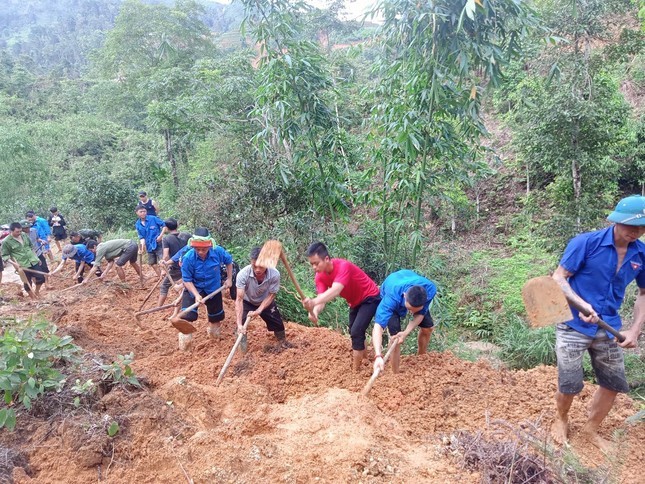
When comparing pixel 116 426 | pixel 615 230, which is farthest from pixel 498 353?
pixel 116 426

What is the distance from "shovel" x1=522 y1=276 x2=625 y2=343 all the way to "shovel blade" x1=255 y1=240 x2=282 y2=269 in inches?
89.0

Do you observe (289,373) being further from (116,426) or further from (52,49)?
(52,49)

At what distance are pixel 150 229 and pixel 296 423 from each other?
5373mm

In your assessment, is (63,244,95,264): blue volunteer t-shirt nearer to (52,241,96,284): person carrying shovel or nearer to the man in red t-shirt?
(52,241,96,284): person carrying shovel

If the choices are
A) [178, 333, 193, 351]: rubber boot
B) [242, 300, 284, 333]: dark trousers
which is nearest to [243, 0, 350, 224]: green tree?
[242, 300, 284, 333]: dark trousers

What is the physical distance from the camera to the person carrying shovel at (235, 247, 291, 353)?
184 inches

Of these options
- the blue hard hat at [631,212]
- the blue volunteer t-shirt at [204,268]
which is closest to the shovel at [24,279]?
the blue volunteer t-shirt at [204,268]

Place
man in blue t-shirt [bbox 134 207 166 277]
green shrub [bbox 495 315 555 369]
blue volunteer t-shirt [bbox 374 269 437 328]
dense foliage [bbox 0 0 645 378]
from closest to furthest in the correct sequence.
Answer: blue volunteer t-shirt [bbox 374 269 437 328] < dense foliage [bbox 0 0 645 378] < green shrub [bbox 495 315 555 369] < man in blue t-shirt [bbox 134 207 166 277]

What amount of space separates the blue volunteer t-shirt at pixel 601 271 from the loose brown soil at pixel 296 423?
28.1 inches

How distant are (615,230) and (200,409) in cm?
308

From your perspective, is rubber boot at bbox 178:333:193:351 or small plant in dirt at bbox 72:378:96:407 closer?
small plant in dirt at bbox 72:378:96:407

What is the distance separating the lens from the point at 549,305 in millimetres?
2779

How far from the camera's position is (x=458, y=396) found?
362 cm

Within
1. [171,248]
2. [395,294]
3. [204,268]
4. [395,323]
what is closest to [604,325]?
[395,294]
